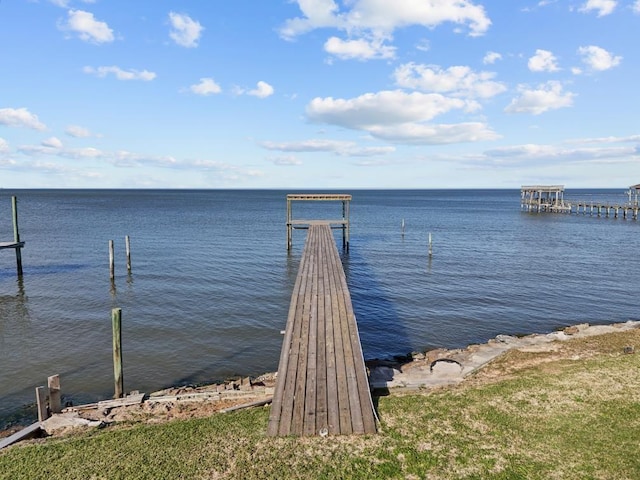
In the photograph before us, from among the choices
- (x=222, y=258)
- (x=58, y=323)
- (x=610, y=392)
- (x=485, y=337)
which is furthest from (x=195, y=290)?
(x=610, y=392)

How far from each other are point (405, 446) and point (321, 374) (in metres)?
2.74

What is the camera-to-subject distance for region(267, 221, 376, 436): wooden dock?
887 centimetres

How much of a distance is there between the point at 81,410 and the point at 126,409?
105 centimetres

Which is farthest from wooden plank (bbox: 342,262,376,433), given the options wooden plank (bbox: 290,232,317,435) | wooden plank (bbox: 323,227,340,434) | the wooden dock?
wooden plank (bbox: 290,232,317,435)

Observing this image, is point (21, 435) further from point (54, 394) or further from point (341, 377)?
point (341, 377)

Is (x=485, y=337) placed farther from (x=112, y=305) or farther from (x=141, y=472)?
(x=112, y=305)

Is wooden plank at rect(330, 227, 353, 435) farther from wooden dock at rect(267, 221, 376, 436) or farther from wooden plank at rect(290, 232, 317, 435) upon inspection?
wooden plank at rect(290, 232, 317, 435)

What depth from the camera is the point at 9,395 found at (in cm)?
1298

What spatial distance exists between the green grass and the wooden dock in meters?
0.36

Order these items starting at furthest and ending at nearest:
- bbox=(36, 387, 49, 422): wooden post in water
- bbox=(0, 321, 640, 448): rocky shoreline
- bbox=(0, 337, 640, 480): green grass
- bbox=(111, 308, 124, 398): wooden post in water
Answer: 1. bbox=(111, 308, 124, 398): wooden post in water
2. bbox=(0, 321, 640, 448): rocky shoreline
3. bbox=(36, 387, 49, 422): wooden post in water
4. bbox=(0, 337, 640, 480): green grass

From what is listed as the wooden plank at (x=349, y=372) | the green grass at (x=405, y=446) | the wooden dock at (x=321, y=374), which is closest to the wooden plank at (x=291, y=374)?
the wooden dock at (x=321, y=374)

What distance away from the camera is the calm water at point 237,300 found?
15.4 meters

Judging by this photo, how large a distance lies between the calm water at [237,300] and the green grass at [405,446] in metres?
5.26

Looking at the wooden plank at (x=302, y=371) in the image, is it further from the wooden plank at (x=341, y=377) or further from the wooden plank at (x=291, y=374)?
the wooden plank at (x=341, y=377)
